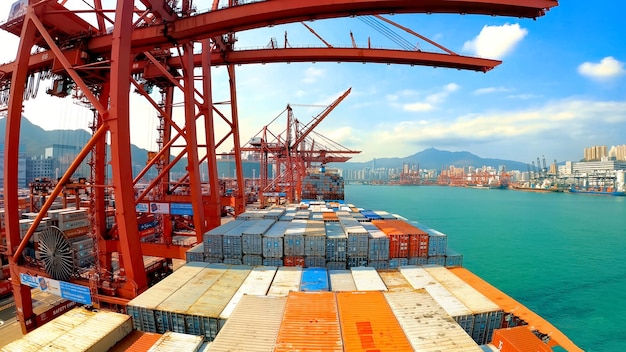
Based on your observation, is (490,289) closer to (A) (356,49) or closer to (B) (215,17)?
(A) (356,49)

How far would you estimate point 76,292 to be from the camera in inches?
428

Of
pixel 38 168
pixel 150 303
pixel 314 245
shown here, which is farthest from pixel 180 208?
pixel 38 168

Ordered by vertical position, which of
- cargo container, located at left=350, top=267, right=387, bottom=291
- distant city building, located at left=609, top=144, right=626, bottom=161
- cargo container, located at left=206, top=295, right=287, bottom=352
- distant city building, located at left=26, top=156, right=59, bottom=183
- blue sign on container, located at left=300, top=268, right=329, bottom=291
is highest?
Result: distant city building, located at left=609, top=144, right=626, bottom=161

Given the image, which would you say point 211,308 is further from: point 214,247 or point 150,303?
point 214,247

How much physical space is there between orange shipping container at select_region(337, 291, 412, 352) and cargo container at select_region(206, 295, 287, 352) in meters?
1.98

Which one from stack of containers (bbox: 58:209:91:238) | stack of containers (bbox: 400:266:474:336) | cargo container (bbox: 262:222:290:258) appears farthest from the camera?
stack of containers (bbox: 58:209:91:238)

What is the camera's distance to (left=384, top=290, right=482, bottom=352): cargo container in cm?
663

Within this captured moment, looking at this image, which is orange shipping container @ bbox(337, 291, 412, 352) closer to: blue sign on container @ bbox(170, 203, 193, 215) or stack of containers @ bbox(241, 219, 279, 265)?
stack of containers @ bbox(241, 219, 279, 265)

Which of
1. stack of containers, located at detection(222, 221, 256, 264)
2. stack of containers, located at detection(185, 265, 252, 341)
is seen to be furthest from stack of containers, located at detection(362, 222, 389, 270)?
stack of containers, located at detection(222, 221, 256, 264)

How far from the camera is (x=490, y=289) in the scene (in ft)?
37.9

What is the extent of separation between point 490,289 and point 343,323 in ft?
26.2

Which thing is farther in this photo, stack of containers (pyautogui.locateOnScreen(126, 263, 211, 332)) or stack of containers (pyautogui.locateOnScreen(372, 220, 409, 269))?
stack of containers (pyautogui.locateOnScreen(372, 220, 409, 269))

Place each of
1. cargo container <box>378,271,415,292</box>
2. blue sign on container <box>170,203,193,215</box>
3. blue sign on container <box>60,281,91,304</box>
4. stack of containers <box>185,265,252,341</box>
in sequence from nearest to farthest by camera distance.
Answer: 1. stack of containers <box>185,265,252,341</box>
2. blue sign on container <box>60,281,91,304</box>
3. cargo container <box>378,271,415,292</box>
4. blue sign on container <box>170,203,193,215</box>

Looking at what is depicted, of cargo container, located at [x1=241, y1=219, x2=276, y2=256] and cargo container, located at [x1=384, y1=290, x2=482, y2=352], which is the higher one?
cargo container, located at [x1=241, y1=219, x2=276, y2=256]
